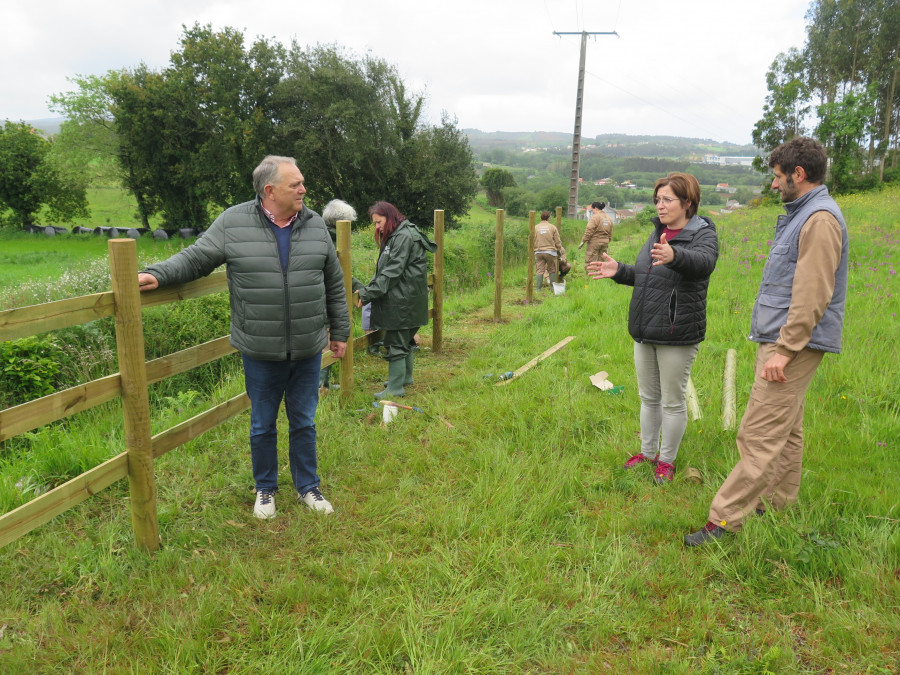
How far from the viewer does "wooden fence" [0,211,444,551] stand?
7.50 ft

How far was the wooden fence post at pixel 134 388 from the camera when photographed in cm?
262

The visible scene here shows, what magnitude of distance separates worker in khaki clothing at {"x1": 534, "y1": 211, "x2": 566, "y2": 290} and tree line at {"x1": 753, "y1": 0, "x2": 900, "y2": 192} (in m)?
39.5

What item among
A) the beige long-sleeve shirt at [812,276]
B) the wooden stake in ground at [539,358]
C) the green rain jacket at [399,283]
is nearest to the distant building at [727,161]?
the wooden stake in ground at [539,358]

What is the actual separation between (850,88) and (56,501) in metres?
59.9

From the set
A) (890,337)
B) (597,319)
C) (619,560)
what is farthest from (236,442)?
(890,337)

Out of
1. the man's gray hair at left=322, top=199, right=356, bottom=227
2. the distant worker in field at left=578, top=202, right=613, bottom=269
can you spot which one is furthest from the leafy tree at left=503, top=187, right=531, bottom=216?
the man's gray hair at left=322, top=199, right=356, bottom=227

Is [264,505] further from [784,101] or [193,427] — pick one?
[784,101]

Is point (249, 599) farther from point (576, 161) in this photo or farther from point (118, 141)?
point (118, 141)

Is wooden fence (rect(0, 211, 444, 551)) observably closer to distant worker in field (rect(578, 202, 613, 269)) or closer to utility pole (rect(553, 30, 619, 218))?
distant worker in field (rect(578, 202, 613, 269))

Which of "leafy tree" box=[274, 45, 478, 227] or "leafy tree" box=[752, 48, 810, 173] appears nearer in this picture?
"leafy tree" box=[274, 45, 478, 227]

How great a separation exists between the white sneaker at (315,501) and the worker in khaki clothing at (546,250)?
28.8 feet

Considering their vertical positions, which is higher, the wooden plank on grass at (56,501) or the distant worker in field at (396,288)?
the distant worker in field at (396,288)

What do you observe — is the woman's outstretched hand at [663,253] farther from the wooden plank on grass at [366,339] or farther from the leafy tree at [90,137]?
the leafy tree at [90,137]

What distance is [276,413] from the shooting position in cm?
337
